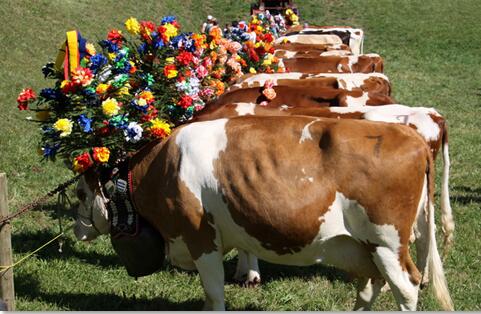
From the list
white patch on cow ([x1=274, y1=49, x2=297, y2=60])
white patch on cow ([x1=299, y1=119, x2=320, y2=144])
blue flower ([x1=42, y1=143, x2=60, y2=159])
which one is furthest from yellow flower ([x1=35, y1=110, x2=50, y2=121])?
white patch on cow ([x1=274, y1=49, x2=297, y2=60])

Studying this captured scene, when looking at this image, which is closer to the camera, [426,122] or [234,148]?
[234,148]

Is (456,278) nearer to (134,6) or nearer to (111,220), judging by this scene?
(111,220)

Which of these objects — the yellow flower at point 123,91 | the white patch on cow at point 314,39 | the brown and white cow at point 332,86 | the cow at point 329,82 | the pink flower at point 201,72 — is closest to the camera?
the yellow flower at point 123,91

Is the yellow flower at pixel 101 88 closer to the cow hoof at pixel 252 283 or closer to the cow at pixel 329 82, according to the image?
the cow hoof at pixel 252 283

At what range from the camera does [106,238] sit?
7.74 meters

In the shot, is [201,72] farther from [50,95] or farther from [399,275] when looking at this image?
[399,275]

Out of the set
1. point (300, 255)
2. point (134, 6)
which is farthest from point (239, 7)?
point (300, 255)

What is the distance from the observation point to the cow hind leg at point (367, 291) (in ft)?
17.5

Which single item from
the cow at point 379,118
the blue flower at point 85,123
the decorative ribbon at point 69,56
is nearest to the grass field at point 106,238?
the cow at point 379,118

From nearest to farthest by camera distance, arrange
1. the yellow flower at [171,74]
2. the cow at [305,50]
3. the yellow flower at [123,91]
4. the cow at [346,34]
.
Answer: the yellow flower at [123,91] < the yellow flower at [171,74] < the cow at [305,50] < the cow at [346,34]

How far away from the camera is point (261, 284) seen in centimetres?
659

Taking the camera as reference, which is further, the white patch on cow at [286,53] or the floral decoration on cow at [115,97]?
the white patch on cow at [286,53]

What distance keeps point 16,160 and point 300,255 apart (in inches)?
269

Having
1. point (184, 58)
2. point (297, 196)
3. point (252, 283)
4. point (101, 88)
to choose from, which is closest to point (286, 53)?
point (184, 58)
